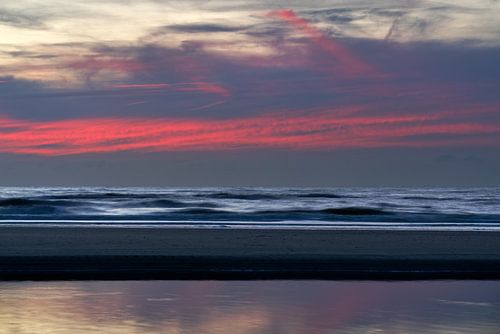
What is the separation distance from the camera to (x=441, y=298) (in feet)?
46.5

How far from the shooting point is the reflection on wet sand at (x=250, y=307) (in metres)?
11.3

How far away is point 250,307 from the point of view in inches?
511

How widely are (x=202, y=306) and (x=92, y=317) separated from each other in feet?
6.16

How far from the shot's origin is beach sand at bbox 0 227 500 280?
17625 mm

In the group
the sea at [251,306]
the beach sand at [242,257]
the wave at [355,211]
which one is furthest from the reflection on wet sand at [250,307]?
the wave at [355,211]

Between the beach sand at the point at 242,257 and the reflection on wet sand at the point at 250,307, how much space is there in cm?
143

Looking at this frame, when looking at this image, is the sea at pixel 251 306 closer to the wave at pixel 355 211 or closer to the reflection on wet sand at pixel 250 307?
the reflection on wet sand at pixel 250 307

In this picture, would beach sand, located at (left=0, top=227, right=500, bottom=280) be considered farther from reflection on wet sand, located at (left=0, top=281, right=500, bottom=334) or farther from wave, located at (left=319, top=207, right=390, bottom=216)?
wave, located at (left=319, top=207, right=390, bottom=216)

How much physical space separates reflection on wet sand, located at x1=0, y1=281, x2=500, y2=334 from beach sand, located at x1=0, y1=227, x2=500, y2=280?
1430 mm

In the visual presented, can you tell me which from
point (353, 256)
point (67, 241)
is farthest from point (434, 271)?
point (67, 241)

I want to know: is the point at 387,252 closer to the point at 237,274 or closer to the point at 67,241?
the point at 237,274

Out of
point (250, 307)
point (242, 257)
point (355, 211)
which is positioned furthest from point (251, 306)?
point (355, 211)

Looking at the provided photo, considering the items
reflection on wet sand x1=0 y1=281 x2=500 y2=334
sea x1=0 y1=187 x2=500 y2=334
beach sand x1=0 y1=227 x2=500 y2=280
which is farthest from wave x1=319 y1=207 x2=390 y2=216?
reflection on wet sand x1=0 y1=281 x2=500 y2=334

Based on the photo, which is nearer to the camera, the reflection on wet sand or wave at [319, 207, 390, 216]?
the reflection on wet sand
